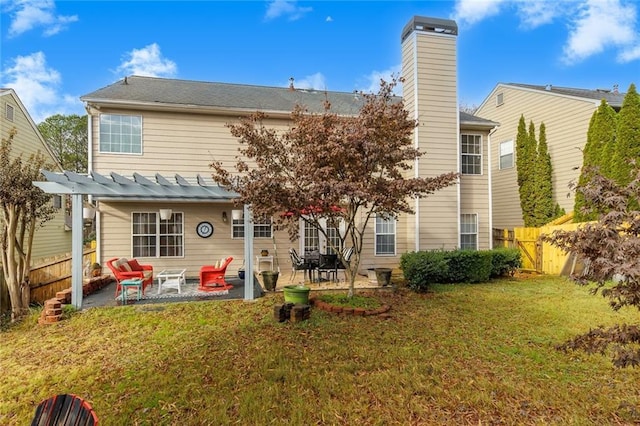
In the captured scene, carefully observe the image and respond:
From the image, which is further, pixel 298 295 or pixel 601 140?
pixel 601 140

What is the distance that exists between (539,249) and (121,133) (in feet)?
47.5

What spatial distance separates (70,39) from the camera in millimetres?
9227

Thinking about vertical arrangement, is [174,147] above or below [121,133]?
below

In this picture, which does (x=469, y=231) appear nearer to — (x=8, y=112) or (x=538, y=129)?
(x=538, y=129)

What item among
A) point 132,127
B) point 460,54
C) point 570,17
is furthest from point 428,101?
point 132,127

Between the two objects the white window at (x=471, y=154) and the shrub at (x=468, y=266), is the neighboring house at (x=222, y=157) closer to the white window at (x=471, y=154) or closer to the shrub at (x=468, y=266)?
the white window at (x=471, y=154)

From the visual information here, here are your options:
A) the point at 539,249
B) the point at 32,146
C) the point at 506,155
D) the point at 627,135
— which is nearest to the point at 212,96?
the point at 32,146

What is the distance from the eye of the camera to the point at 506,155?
1669 cm

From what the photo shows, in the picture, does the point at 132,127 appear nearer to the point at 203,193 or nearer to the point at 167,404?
the point at 203,193

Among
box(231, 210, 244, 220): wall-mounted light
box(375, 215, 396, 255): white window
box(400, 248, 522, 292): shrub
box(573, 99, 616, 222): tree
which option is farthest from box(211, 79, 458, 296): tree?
box(573, 99, 616, 222): tree

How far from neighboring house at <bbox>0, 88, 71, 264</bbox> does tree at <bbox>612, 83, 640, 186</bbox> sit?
18.9 metres

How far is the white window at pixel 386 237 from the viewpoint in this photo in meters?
12.2

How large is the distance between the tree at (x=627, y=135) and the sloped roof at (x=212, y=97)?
3.97 metres

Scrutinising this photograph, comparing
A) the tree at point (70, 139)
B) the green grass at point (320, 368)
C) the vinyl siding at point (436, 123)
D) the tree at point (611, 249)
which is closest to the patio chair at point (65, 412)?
the green grass at point (320, 368)
